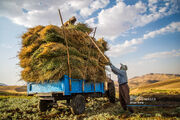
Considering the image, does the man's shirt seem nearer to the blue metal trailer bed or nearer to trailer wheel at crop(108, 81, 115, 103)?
the blue metal trailer bed

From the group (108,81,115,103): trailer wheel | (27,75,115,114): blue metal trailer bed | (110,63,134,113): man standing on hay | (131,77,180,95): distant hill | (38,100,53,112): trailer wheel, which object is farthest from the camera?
(131,77,180,95): distant hill

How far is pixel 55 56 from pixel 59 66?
0.52 metres

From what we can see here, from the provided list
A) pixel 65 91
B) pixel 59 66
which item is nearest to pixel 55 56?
pixel 59 66

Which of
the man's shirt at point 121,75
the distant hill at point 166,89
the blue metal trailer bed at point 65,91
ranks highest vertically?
the man's shirt at point 121,75

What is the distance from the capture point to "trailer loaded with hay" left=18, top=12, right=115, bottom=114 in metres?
5.27

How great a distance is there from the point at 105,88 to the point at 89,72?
2.48 meters

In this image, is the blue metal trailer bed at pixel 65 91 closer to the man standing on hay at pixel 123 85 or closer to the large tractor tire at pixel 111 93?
the man standing on hay at pixel 123 85

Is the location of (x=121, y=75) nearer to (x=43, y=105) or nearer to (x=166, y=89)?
(x=43, y=105)

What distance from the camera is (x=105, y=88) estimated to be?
26.7 ft

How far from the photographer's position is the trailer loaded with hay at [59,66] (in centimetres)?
527

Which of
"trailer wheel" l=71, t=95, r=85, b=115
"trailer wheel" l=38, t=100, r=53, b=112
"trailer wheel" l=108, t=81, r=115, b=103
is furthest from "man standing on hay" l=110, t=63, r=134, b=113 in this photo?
"trailer wheel" l=38, t=100, r=53, b=112

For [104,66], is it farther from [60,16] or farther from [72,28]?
[60,16]

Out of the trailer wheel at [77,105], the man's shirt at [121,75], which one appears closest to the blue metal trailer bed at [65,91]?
the trailer wheel at [77,105]

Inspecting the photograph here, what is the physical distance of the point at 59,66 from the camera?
207 inches
